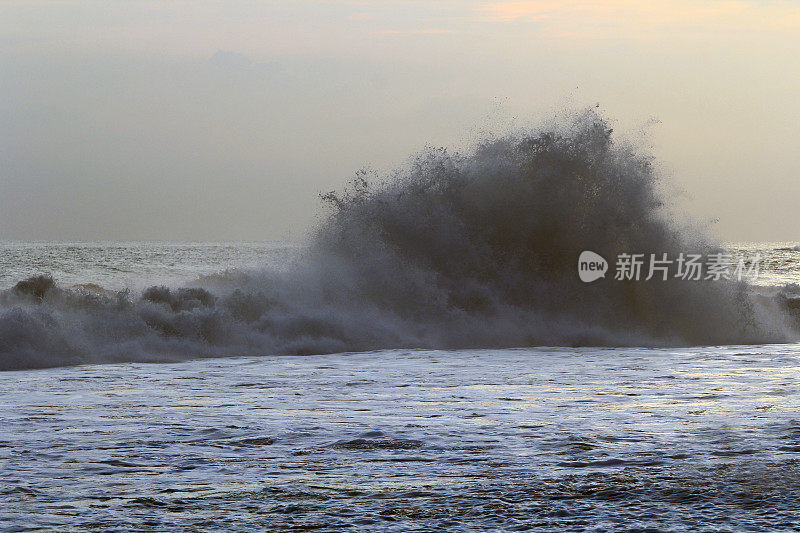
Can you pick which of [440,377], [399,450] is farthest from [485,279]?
[399,450]

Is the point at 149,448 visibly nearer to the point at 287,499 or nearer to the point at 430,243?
the point at 287,499

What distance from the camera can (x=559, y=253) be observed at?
1575cm

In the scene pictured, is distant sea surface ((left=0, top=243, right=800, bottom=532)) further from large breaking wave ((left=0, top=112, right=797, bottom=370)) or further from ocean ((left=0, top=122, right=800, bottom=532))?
large breaking wave ((left=0, top=112, right=797, bottom=370))

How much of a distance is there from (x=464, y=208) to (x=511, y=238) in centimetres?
95

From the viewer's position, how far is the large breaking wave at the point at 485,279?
44.0 ft

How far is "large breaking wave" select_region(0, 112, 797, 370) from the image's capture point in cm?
1340

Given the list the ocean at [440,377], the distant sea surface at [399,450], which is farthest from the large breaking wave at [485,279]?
the distant sea surface at [399,450]

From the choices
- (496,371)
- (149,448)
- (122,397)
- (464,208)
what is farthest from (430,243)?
(149,448)

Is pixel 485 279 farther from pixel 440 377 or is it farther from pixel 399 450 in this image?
pixel 399 450

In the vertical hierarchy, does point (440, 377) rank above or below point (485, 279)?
below

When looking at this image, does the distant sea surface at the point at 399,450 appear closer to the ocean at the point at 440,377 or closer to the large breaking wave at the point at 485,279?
the ocean at the point at 440,377

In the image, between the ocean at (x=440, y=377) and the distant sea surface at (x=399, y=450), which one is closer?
the distant sea surface at (x=399, y=450)

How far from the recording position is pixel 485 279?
1527 centimetres

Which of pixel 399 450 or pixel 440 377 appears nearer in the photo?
pixel 399 450
